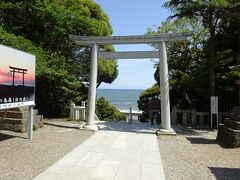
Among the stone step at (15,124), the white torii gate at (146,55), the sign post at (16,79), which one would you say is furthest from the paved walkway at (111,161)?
the stone step at (15,124)

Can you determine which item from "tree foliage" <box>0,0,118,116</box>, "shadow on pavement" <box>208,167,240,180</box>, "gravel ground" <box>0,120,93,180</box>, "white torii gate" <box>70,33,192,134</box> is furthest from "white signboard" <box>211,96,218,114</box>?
"shadow on pavement" <box>208,167,240,180</box>

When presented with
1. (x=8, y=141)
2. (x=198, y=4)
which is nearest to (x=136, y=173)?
(x=8, y=141)

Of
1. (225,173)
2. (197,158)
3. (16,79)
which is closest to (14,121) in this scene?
(16,79)

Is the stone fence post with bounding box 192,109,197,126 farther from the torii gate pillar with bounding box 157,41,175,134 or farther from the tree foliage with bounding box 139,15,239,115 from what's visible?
the torii gate pillar with bounding box 157,41,175,134

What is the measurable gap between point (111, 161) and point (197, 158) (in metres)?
2.55

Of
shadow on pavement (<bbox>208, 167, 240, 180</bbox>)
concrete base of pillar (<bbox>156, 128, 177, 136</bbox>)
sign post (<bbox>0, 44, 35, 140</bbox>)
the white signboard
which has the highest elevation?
sign post (<bbox>0, 44, 35, 140</bbox>)

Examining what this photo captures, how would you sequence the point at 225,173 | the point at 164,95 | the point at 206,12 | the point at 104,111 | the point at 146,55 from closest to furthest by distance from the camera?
1. the point at 225,173
2. the point at 164,95
3. the point at 146,55
4. the point at 206,12
5. the point at 104,111

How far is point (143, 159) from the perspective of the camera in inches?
343

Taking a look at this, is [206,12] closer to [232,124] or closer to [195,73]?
[195,73]

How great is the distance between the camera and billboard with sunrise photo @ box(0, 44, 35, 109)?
8891 millimetres

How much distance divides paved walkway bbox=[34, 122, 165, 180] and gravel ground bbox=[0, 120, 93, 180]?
31 cm

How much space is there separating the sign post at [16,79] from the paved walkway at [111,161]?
7.77 ft

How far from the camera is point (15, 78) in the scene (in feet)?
31.4

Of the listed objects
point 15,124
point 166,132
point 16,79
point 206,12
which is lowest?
point 166,132
